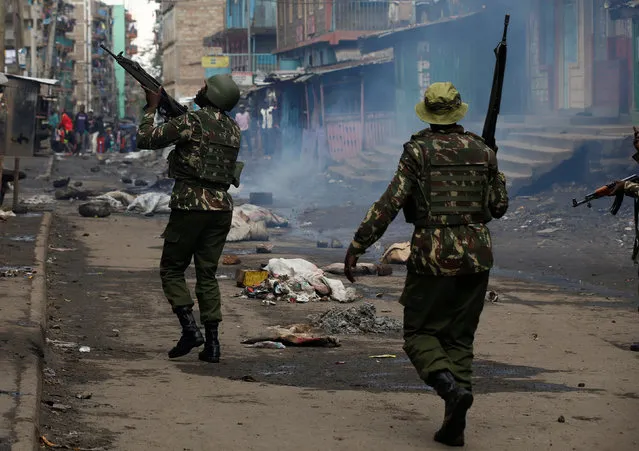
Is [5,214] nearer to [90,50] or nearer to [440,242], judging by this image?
[440,242]

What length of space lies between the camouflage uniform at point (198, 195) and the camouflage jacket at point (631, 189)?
273cm

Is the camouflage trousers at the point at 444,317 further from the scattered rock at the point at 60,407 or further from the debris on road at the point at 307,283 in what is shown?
the debris on road at the point at 307,283

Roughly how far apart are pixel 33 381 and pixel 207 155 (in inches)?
78.0

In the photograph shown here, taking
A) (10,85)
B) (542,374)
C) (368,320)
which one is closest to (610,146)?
(10,85)

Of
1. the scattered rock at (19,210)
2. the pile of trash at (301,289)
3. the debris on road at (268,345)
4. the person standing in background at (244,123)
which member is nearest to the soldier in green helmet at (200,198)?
the debris on road at (268,345)

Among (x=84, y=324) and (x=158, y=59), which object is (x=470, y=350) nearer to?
(x=84, y=324)

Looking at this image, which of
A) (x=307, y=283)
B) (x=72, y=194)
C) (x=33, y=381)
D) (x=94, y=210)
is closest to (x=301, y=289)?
(x=307, y=283)

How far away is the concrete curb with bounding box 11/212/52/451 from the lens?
15.6 feet

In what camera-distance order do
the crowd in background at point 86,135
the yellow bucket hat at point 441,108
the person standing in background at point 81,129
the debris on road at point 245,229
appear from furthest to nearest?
1. the person standing in background at point 81,129
2. the crowd in background at point 86,135
3. the debris on road at point 245,229
4. the yellow bucket hat at point 441,108

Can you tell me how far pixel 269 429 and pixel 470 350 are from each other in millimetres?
1013

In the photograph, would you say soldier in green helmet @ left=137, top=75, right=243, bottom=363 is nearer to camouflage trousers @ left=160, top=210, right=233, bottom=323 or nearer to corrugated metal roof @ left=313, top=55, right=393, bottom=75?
camouflage trousers @ left=160, top=210, right=233, bottom=323

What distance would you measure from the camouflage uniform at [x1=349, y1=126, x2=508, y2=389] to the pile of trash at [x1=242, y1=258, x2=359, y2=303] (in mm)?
5028

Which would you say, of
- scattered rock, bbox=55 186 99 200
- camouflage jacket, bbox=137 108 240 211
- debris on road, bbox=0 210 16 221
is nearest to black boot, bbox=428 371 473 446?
camouflage jacket, bbox=137 108 240 211

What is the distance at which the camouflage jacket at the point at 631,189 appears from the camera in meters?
7.78
